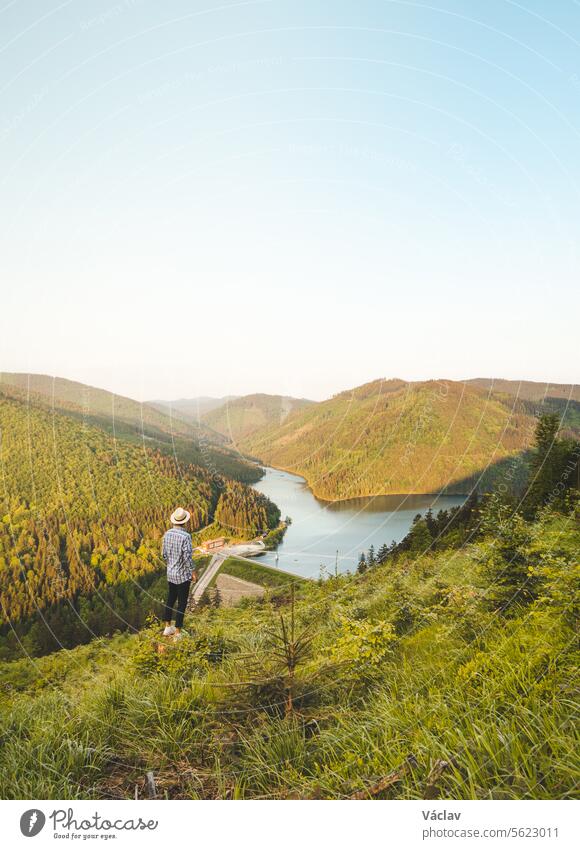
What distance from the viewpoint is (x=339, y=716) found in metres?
2.37

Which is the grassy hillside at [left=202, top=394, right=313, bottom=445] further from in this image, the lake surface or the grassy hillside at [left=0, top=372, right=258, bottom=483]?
the lake surface

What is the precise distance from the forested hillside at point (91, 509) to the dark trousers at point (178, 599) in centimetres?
61

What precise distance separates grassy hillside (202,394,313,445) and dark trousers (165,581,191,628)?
5.80 feet

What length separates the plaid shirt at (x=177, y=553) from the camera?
11.1ft

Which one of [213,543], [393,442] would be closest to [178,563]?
[213,543]

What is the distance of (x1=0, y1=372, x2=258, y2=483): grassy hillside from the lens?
437 cm

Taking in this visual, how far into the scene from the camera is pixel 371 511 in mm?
4602

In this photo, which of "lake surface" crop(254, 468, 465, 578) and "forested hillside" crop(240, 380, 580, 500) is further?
"forested hillside" crop(240, 380, 580, 500)

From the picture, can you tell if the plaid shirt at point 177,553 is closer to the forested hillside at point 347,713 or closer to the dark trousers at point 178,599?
the dark trousers at point 178,599

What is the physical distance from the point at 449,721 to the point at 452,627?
1222mm
